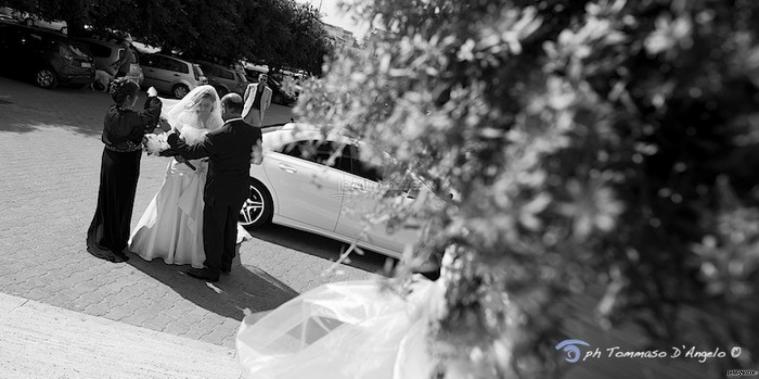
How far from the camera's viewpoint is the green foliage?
3.93 ft

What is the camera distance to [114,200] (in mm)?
6055

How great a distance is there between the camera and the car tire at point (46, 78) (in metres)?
17.3

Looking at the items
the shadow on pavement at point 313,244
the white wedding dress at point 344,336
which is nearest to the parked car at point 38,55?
the shadow on pavement at point 313,244

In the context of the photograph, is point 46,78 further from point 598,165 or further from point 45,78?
point 598,165

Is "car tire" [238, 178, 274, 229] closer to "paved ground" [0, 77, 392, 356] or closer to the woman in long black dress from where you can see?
"paved ground" [0, 77, 392, 356]

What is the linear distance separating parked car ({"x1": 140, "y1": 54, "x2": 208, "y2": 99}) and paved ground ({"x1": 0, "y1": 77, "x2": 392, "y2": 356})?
43.9 feet

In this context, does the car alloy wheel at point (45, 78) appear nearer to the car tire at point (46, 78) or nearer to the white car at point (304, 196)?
the car tire at point (46, 78)

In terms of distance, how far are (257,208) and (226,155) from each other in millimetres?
2304

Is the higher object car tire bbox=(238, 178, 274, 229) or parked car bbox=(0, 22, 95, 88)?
car tire bbox=(238, 178, 274, 229)

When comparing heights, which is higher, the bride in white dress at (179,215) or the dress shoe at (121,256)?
the bride in white dress at (179,215)

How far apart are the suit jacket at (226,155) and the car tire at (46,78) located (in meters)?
14.3

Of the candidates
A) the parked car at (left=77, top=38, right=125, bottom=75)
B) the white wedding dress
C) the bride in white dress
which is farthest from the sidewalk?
the parked car at (left=77, top=38, right=125, bottom=75)

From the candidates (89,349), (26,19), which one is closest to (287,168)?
(89,349)

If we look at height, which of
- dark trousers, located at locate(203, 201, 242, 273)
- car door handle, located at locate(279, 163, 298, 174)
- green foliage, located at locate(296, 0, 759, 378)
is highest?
green foliage, located at locate(296, 0, 759, 378)
